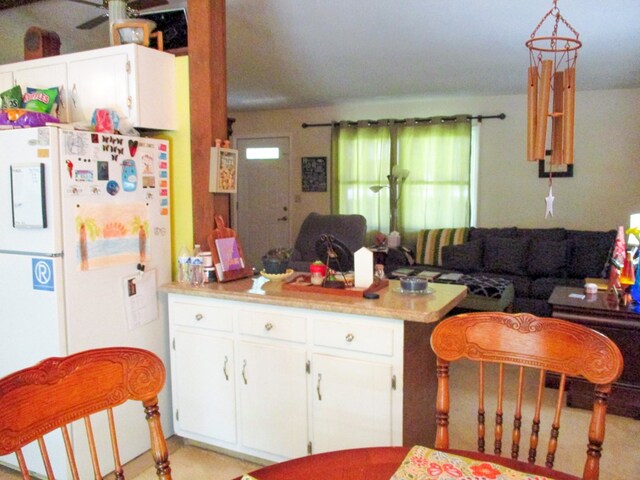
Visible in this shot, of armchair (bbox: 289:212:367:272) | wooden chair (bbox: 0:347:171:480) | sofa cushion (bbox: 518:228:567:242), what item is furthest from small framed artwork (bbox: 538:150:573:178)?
wooden chair (bbox: 0:347:171:480)

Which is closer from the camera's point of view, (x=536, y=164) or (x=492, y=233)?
(x=492, y=233)

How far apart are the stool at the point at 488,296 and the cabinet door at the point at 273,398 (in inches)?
101

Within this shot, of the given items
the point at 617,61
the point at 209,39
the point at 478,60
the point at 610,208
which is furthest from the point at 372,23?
the point at 610,208

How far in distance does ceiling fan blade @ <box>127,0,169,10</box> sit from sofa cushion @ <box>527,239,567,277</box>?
4.03 metres

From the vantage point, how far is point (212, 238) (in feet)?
8.70

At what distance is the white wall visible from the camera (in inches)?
219

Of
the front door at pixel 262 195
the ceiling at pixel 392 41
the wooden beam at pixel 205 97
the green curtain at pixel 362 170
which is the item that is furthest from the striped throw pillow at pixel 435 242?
the wooden beam at pixel 205 97

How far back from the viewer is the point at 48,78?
2762mm

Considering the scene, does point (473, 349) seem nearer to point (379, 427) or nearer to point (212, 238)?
point (379, 427)

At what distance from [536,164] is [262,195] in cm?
359

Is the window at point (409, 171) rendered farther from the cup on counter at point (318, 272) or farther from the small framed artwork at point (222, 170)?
the cup on counter at point (318, 272)

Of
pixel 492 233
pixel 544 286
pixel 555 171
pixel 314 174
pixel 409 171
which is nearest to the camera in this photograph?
pixel 544 286

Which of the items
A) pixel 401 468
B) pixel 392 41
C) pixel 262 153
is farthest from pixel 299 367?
pixel 262 153

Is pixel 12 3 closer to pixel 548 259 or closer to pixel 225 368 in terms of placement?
pixel 225 368
